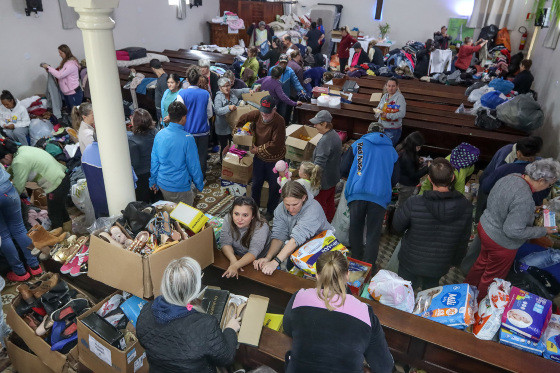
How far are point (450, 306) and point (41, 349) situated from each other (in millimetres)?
2867

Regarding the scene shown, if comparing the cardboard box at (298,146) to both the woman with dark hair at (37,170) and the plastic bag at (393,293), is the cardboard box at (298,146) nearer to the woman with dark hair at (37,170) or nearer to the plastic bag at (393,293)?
the woman with dark hair at (37,170)

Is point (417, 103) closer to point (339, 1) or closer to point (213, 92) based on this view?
point (213, 92)

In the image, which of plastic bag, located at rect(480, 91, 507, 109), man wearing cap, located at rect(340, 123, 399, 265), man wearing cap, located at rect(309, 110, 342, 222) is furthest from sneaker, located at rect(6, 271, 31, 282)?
plastic bag, located at rect(480, 91, 507, 109)

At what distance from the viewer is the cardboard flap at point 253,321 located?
260cm

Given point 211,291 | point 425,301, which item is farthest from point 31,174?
point 425,301

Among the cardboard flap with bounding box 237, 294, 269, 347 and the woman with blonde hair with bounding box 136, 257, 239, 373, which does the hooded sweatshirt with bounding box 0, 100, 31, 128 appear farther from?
the woman with blonde hair with bounding box 136, 257, 239, 373

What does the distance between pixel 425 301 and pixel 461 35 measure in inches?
575

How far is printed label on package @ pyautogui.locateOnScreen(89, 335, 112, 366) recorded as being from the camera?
252 centimetres

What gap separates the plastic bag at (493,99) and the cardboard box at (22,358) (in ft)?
24.5

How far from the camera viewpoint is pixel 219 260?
3.27 m

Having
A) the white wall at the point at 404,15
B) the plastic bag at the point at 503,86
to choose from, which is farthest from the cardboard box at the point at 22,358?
the white wall at the point at 404,15

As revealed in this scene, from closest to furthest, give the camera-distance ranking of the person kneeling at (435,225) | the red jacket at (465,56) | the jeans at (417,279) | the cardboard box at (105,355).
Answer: the cardboard box at (105,355), the person kneeling at (435,225), the jeans at (417,279), the red jacket at (465,56)

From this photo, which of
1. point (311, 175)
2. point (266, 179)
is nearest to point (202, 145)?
point (266, 179)

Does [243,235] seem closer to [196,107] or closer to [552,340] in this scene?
[552,340]
